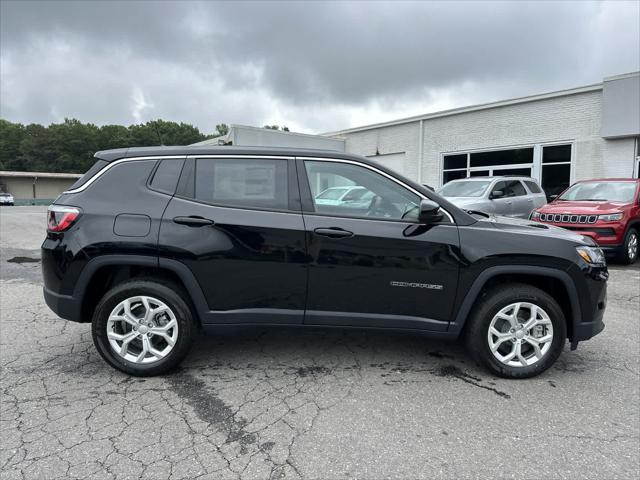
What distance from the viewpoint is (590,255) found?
355 cm

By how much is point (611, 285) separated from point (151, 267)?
7.15m

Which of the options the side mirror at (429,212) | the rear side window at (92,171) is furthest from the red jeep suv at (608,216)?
the rear side window at (92,171)

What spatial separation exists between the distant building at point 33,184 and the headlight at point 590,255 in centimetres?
6256

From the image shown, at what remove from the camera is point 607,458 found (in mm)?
2531

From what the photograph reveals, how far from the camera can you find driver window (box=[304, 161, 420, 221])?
3.48 m

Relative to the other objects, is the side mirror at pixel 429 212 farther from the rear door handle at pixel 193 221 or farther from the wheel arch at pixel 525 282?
the rear door handle at pixel 193 221

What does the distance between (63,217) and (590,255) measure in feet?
13.7

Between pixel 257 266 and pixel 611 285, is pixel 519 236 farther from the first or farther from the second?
pixel 611 285

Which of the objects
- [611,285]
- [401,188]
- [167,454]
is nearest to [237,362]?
[167,454]

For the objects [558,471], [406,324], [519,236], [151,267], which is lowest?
[558,471]

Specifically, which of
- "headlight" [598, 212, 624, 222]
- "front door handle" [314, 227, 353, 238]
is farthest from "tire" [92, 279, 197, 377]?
"headlight" [598, 212, 624, 222]

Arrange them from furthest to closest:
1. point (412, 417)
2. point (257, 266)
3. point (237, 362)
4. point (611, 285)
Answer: point (611, 285) < point (237, 362) < point (257, 266) < point (412, 417)

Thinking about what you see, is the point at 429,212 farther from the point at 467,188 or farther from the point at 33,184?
the point at 33,184

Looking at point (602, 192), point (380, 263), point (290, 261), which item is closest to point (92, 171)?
point (290, 261)
